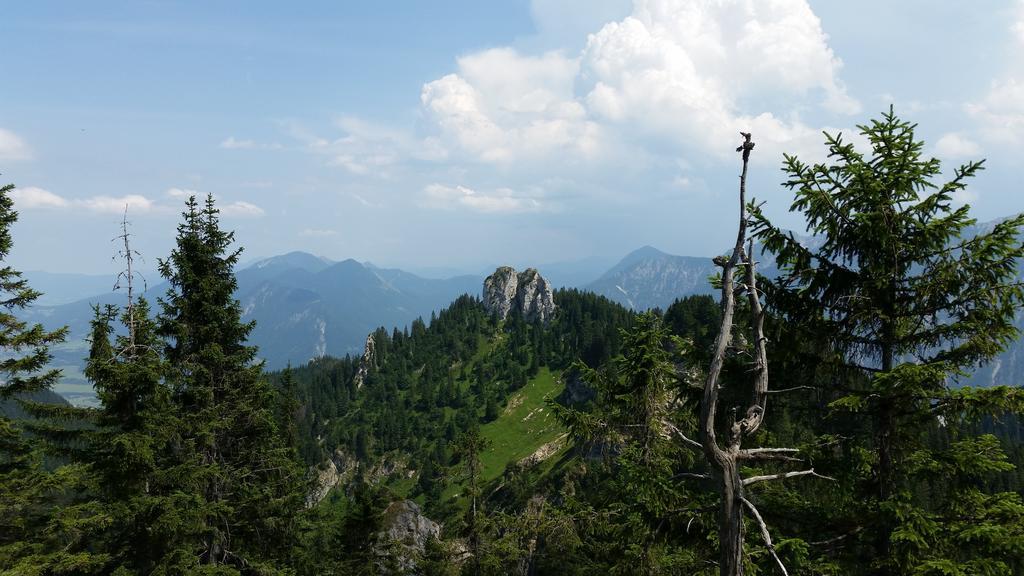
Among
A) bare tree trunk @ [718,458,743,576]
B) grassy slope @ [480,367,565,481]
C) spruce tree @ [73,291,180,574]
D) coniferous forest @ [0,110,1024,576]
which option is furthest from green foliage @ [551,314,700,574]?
grassy slope @ [480,367,565,481]

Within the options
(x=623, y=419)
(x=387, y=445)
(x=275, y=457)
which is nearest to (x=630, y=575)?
(x=623, y=419)

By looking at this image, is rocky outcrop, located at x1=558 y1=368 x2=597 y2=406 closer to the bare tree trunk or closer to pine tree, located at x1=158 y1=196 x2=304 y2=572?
pine tree, located at x1=158 y1=196 x2=304 y2=572

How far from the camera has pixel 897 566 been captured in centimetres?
859

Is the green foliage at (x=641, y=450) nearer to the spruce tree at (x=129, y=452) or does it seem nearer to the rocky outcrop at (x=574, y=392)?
the spruce tree at (x=129, y=452)

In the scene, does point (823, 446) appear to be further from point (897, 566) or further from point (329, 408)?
point (329, 408)

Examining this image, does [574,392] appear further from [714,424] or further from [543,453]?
[714,424]

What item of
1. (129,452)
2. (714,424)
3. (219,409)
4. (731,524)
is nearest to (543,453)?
(219,409)

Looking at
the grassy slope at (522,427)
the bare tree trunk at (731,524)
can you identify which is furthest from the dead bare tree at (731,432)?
the grassy slope at (522,427)

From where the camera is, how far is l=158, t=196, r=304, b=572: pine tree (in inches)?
754

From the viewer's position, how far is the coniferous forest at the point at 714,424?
848cm

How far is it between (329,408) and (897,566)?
190 m

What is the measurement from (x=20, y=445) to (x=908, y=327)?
76.5 ft

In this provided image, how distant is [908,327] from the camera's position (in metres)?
9.84

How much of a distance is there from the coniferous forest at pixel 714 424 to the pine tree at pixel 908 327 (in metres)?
0.05
